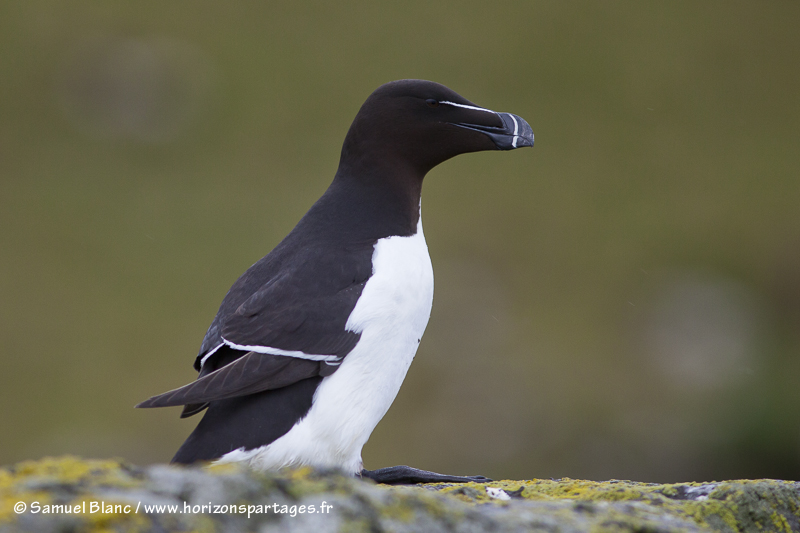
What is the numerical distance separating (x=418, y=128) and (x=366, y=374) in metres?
1.57

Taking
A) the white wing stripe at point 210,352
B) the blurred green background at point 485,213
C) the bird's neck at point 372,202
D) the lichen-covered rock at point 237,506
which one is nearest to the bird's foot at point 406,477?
the white wing stripe at point 210,352

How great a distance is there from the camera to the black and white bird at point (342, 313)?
3660mm

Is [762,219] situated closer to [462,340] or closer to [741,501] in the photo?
[462,340]

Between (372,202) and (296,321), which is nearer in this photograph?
(296,321)

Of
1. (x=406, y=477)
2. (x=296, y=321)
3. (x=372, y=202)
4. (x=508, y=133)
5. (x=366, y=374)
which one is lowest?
(x=406, y=477)

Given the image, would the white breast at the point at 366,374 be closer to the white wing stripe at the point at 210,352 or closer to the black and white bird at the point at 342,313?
the black and white bird at the point at 342,313

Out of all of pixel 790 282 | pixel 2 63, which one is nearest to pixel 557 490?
pixel 790 282

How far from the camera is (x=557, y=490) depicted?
3.47 meters

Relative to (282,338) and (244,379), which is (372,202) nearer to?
(282,338)

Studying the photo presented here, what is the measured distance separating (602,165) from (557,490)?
14.2 m

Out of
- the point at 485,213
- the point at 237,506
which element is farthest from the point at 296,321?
the point at 485,213

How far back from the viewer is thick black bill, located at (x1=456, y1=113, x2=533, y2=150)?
4.75m

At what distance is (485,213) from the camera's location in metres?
15.5

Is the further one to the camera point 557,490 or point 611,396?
point 611,396
